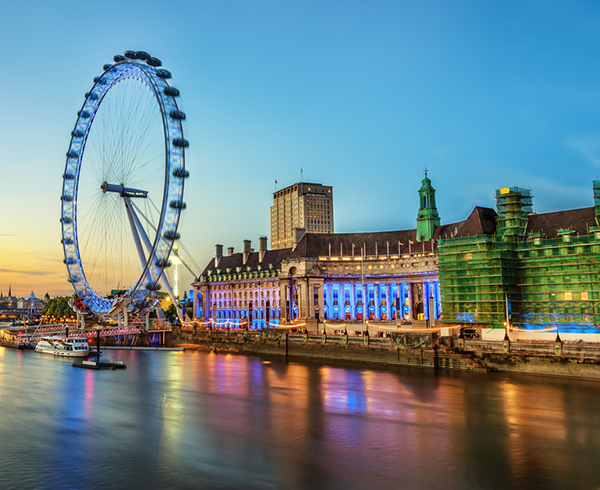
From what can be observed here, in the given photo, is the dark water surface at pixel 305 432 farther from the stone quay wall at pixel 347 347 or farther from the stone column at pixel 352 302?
the stone column at pixel 352 302

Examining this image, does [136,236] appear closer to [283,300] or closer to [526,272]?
[283,300]

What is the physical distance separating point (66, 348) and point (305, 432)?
67.7 meters

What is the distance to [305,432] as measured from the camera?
1516 inches

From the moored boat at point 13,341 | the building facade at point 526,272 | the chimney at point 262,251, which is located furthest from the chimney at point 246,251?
the building facade at point 526,272

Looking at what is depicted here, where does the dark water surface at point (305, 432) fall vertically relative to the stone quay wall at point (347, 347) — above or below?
below

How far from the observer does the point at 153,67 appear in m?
77.1

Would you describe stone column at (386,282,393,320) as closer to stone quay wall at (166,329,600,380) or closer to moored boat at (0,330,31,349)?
stone quay wall at (166,329,600,380)

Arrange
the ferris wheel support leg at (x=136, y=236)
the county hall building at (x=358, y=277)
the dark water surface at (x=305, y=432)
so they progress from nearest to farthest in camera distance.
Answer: the dark water surface at (x=305, y=432)
the ferris wheel support leg at (x=136, y=236)
the county hall building at (x=358, y=277)

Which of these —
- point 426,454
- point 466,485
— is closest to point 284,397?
point 426,454

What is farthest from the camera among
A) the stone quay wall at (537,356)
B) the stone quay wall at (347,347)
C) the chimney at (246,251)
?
the chimney at (246,251)

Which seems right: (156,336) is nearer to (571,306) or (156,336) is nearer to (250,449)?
(571,306)

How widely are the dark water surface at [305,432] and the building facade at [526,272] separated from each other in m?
19.1

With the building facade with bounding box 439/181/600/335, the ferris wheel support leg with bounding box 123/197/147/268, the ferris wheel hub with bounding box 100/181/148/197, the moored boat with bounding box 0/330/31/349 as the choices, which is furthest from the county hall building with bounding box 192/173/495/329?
the ferris wheel hub with bounding box 100/181/148/197

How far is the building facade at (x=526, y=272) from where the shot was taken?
71.2m
